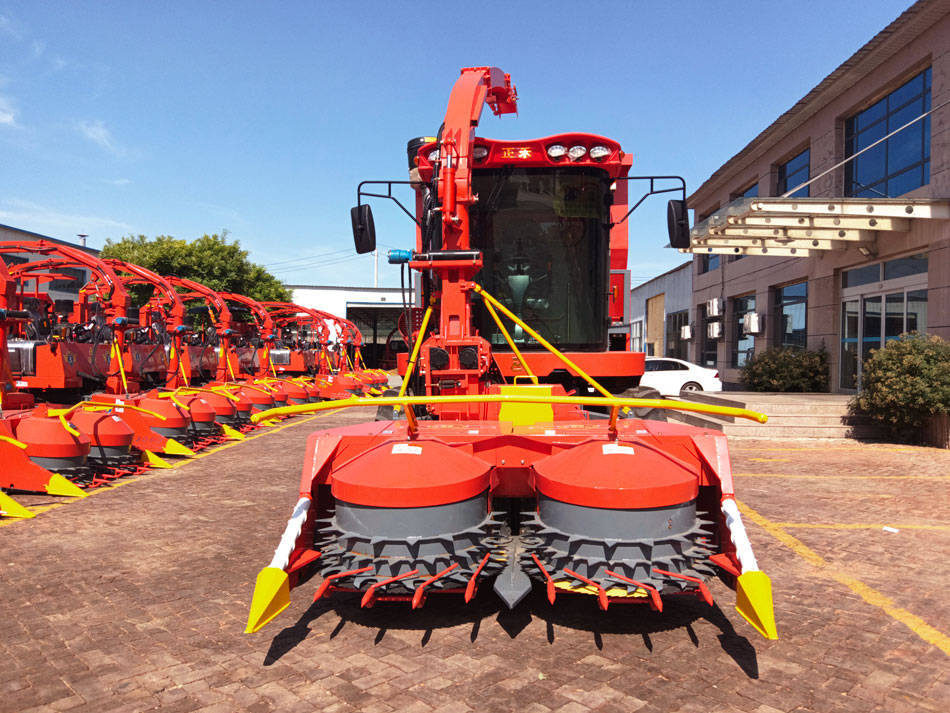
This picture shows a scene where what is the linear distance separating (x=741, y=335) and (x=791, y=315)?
3437mm

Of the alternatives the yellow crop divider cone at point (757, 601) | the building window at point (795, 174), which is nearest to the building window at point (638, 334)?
the building window at point (795, 174)

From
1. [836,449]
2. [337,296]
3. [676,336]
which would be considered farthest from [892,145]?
[337,296]

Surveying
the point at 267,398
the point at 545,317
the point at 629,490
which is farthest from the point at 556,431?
the point at 267,398

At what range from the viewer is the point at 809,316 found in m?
17.0

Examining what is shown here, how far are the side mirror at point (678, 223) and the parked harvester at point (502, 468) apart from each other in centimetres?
1

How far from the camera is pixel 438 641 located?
326 cm

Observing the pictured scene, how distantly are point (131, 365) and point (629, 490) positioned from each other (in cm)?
1257

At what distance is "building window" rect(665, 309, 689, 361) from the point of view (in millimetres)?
27516

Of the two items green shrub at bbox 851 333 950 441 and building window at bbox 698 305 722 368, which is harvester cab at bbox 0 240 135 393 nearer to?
green shrub at bbox 851 333 950 441

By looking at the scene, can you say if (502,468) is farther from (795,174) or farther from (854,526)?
(795,174)

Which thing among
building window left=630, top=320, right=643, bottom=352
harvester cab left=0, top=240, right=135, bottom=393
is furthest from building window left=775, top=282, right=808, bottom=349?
building window left=630, top=320, right=643, bottom=352

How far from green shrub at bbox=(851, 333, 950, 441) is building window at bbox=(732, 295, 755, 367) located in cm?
982

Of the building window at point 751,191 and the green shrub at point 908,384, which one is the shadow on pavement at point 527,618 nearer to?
the green shrub at point 908,384

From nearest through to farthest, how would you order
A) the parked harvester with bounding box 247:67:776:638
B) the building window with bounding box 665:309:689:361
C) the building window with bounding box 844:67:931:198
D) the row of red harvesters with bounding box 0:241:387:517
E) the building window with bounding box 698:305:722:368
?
the parked harvester with bounding box 247:67:776:638, the row of red harvesters with bounding box 0:241:387:517, the building window with bounding box 844:67:931:198, the building window with bounding box 698:305:722:368, the building window with bounding box 665:309:689:361
